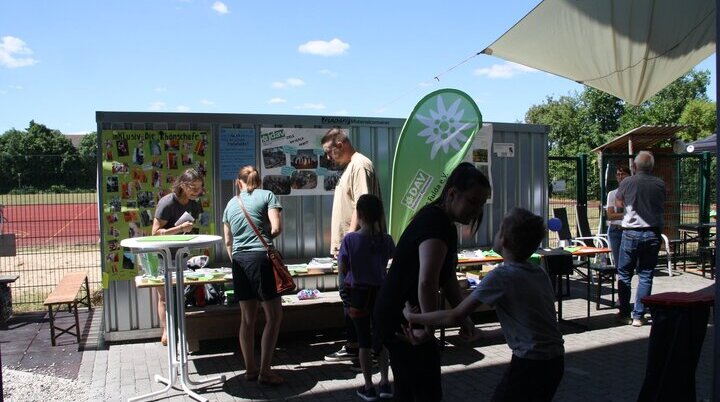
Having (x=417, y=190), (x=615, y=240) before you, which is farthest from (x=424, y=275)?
(x=615, y=240)

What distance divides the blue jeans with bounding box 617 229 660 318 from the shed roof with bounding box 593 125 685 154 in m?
5.66

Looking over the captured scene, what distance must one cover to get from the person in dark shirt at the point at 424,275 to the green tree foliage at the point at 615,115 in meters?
30.7

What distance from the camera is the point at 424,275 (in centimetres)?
249

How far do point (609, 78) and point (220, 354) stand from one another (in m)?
6.25

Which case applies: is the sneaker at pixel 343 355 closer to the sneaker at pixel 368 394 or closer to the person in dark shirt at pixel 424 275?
the sneaker at pixel 368 394

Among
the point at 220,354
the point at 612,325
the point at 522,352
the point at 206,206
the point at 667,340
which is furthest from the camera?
the point at 612,325

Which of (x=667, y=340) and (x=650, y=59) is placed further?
(x=650, y=59)

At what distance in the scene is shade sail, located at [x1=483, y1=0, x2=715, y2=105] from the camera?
22.5 feet

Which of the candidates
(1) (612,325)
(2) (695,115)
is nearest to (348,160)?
(1) (612,325)

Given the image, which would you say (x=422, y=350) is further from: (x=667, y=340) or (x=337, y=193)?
(x=337, y=193)

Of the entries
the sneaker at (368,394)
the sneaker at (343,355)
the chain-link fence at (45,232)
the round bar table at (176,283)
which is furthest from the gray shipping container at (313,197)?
the sneaker at (368,394)

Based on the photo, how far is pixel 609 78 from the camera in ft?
26.9

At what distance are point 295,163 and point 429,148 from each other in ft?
5.57

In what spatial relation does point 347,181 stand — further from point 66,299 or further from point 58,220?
point 58,220
